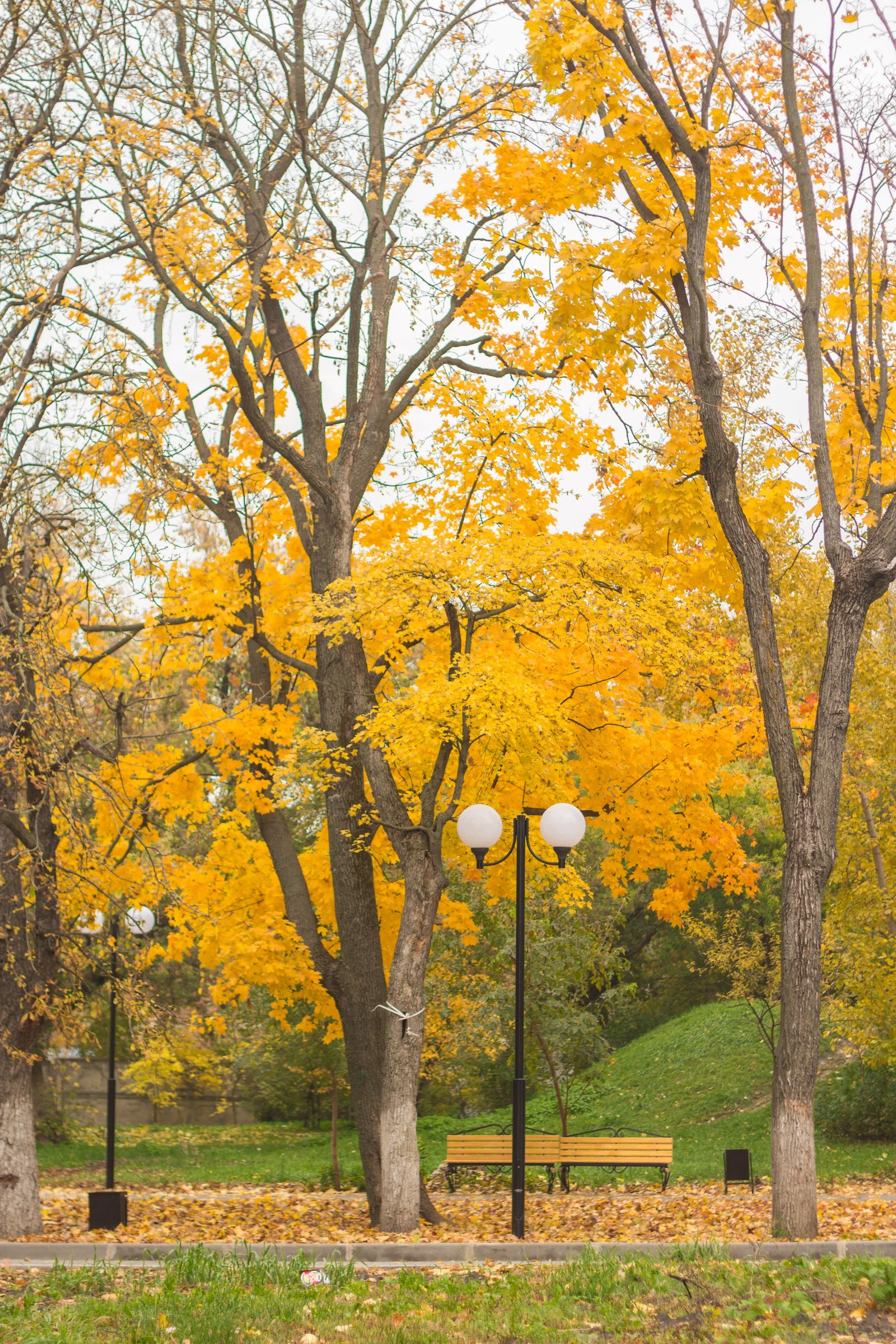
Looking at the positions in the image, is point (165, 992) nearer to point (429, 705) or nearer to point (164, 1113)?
point (164, 1113)

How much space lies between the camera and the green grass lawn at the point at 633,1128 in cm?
1777

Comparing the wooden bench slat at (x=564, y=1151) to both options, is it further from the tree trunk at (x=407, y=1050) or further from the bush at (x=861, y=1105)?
the bush at (x=861, y=1105)

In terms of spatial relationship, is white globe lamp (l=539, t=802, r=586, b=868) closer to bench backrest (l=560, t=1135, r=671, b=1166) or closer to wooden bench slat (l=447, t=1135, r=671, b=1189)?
wooden bench slat (l=447, t=1135, r=671, b=1189)

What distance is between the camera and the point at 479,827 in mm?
9109

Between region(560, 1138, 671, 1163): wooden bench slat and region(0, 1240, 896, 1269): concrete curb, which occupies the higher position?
region(0, 1240, 896, 1269): concrete curb

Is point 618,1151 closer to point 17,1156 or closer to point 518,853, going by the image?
point 518,853

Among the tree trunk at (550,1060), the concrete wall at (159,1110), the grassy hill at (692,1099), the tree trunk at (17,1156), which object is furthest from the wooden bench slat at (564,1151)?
the concrete wall at (159,1110)

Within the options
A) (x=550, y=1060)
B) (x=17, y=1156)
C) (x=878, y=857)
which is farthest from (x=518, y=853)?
(x=550, y=1060)

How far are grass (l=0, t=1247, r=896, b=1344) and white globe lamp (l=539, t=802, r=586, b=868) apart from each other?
317 cm

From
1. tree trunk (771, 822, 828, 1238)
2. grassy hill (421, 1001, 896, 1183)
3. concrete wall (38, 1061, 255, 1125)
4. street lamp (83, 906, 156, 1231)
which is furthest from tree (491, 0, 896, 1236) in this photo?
concrete wall (38, 1061, 255, 1125)

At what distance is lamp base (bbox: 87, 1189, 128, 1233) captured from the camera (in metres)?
9.84

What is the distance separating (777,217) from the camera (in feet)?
36.1

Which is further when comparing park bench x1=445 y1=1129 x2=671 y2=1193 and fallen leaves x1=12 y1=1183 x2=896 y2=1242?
park bench x1=445 y1=1129 x2=671 y2=1193

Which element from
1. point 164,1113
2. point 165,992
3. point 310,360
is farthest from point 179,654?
point 164,1113
